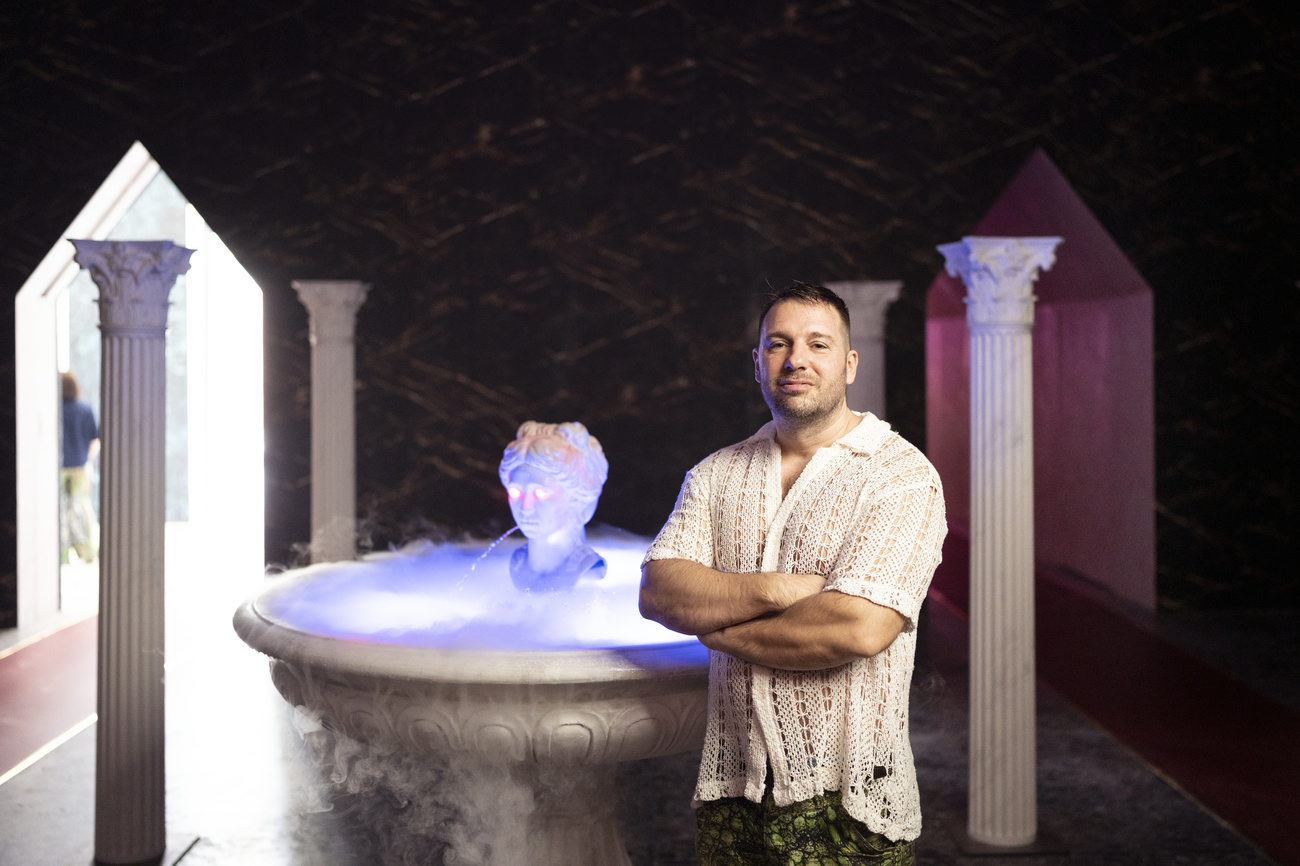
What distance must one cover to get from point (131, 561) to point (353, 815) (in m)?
1.20

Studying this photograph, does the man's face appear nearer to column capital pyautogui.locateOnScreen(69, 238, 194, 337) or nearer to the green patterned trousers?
the green patterned trousers

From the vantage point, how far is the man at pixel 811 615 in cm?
200

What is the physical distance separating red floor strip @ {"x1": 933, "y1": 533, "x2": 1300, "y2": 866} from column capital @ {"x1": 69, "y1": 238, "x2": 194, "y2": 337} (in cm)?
390

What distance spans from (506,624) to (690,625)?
77 cm

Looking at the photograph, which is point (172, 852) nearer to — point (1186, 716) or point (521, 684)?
point (521, 684)

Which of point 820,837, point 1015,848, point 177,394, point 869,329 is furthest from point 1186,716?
point 177,394

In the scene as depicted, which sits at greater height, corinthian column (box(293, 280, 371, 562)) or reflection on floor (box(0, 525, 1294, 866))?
corinthian column (box(293, 280, 371, 562))

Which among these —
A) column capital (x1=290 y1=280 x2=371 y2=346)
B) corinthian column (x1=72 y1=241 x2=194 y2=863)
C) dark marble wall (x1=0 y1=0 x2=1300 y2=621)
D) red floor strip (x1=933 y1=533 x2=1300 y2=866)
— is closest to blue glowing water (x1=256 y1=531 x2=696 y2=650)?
corinthian column (x1=72 y1=241 x2=194 y2=863)

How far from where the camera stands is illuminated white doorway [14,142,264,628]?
7035mm

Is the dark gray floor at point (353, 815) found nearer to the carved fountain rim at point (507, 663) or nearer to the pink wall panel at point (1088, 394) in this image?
the carved fountain rim at point (507, 663)

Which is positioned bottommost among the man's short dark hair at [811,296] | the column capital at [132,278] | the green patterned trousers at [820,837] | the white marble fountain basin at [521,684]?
Answer: the green patterned trousers at [820,837]

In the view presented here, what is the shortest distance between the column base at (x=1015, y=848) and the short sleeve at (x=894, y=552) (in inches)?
86.2

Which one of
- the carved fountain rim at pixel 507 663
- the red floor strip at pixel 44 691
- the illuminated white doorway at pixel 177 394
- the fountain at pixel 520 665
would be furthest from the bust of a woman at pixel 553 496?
the illuminated white doorway at pixel 177 394

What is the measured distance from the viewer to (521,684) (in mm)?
2336
